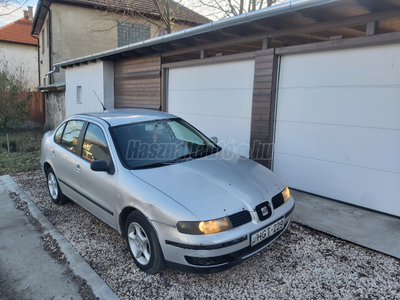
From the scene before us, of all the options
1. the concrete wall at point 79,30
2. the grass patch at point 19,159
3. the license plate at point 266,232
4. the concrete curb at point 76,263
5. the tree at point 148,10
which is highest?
the tree at point 148,10

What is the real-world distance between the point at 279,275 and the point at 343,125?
105 inches

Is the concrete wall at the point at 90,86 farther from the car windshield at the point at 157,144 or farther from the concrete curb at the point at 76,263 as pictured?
the car windshield at the point at 157,144

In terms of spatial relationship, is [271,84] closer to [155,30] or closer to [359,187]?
[359,187]

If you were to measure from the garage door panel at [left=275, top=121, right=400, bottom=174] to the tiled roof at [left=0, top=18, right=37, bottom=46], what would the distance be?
2983 centimetres

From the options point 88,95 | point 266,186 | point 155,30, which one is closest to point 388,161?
point 266,186

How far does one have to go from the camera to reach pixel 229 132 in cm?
631

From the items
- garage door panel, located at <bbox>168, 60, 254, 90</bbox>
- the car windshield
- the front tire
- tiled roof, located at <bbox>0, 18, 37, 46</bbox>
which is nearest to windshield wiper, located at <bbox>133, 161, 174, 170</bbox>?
the car windshield

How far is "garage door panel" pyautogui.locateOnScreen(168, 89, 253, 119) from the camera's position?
5.93 m

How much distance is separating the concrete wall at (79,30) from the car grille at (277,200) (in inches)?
613

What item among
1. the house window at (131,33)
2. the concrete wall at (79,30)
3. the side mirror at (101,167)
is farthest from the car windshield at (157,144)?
the house window at (131,33)

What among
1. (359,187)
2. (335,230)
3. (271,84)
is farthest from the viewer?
(271,84)

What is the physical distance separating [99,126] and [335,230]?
324 centimetres

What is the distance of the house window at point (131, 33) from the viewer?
16.6 metres

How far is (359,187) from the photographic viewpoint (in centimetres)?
443
